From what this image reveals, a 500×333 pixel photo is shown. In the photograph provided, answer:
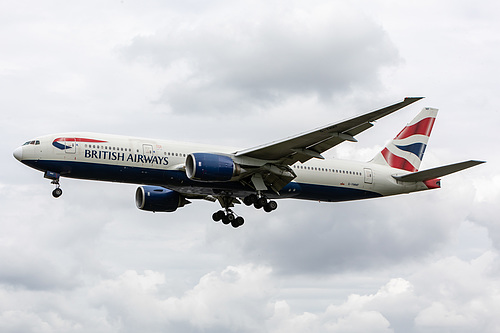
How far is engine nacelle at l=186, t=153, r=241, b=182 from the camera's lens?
42625mm

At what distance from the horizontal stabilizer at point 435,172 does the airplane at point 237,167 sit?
0.07 meters

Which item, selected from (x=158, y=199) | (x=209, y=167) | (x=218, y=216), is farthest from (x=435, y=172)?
(x=158, y=199)

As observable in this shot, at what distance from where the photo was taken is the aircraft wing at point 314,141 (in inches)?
1548

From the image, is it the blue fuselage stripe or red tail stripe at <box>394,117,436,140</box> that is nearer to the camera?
the blue fuselage stripe

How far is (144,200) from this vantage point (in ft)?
172

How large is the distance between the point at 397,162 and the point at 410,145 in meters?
2.35

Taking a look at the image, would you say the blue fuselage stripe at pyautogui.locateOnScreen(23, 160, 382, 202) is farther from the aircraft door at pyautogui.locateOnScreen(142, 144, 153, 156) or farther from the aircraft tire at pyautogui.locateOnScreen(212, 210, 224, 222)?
the aircraft tire at pyautogui.locateOnScreen(212, 210, 224, 222)

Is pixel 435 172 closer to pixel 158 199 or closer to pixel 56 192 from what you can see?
pixel 158 199

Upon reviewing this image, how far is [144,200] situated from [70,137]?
1022 cm

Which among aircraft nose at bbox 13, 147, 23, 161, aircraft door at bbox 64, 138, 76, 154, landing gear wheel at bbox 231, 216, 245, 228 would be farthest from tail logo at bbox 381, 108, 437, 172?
aircraft nose at bbox 13, 147, 23, 161

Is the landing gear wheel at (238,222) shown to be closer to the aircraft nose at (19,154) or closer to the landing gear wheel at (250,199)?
the landing gear wheel at (250,199)

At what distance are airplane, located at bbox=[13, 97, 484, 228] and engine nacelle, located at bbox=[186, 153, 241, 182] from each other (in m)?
0.06

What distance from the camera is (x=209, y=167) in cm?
4278

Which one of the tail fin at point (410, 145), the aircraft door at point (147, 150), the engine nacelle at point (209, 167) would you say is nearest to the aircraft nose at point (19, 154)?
the aircraft door at point (147, 150)
